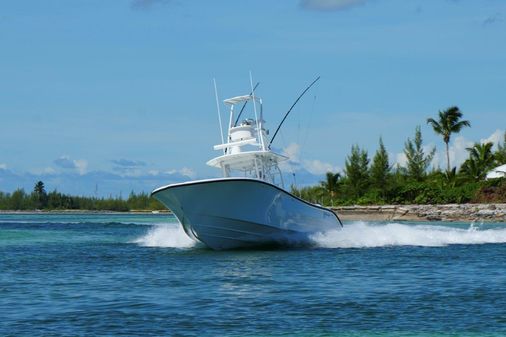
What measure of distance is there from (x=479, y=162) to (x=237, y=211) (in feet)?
191

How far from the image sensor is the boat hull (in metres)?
25.8

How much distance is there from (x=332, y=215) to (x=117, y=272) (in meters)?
11.0

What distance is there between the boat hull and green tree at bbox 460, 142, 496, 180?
177 ft

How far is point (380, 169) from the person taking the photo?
85.6 meters

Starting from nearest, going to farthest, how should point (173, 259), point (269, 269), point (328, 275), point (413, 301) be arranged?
point (413, 301)
point (328, 275)
point (269, 269)
point (173, 259)

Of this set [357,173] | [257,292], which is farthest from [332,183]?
[257,292]

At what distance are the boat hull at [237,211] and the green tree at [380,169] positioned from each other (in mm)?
56411

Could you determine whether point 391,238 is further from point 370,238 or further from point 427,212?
point 427,212

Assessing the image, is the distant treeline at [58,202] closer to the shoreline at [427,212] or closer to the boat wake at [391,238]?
the shoreline at [427,212]

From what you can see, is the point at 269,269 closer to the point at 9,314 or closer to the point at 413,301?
the point at 413,301

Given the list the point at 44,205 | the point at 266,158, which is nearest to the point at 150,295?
the point at 266,158

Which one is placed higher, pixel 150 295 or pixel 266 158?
pixel 266 158

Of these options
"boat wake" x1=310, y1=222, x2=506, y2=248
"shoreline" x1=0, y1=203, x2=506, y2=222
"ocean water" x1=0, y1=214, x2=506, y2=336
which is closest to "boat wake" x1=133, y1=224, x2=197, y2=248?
"ocean water" x1=0, y1=214, x2=506, y2=336

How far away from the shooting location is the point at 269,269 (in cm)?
2191
